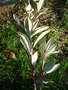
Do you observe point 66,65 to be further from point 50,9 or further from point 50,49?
point 50,9

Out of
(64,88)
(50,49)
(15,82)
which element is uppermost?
(50,49)

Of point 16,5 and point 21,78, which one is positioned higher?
point 16,5

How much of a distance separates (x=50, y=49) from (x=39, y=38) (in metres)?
0.13

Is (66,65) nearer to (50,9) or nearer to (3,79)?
(3,79)

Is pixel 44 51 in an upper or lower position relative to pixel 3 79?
upper

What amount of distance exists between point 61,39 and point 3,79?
41.4 inches

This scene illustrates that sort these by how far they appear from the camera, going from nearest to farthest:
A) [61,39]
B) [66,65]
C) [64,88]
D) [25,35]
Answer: [25,35] < [64,88] < [66,65] < [61,39]

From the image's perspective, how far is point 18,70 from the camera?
11.7 ft

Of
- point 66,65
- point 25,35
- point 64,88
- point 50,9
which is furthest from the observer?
point 50,9

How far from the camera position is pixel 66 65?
3516 mm

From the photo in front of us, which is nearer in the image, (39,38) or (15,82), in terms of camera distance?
(39,38)

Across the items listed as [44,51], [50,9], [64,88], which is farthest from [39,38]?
[50,9]

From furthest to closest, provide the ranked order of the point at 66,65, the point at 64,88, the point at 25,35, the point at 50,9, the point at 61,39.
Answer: the point at 50,9
the point at 61,39
the point at 66,65
the point at 64,88
the point at 25,35

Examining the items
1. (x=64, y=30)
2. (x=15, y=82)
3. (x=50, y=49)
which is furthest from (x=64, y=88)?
(x=64, y=30)
